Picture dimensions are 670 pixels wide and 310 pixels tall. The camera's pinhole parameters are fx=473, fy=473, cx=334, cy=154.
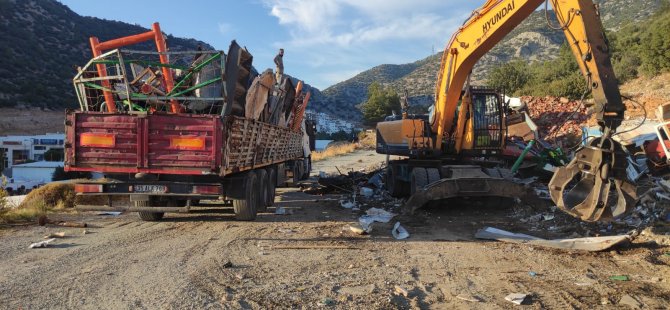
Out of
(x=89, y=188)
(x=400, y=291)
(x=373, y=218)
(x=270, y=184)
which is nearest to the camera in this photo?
(x=400, y=291)

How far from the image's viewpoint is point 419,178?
32.3ft

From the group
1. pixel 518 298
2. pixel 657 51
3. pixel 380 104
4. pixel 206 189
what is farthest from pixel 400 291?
pixel 380 104

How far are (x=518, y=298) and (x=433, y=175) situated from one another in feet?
18.4

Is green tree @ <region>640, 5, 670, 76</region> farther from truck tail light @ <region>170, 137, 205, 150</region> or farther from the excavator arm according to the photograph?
truck tail light @ <region>170, 137, 205, 150</region>

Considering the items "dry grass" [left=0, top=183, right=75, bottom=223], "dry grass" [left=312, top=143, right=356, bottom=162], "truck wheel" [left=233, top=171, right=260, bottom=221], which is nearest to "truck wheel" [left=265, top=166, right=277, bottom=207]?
"truck wheel" [left=233, top=171, right=260, bottom=221]

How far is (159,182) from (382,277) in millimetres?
4371

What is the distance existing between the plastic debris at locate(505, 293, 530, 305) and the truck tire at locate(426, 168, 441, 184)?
531 cm

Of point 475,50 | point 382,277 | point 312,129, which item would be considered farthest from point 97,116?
point 312,129

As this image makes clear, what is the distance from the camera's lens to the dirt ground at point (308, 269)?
4.35 metres

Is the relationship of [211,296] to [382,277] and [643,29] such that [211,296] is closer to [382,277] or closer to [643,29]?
[382,277]

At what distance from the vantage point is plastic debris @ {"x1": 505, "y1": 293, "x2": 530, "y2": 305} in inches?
168

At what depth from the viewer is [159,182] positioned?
774cm

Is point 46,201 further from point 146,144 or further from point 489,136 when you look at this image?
point 489,136

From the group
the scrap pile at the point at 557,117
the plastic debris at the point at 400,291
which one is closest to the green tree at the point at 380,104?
the scrap pile at the point at 557,117
